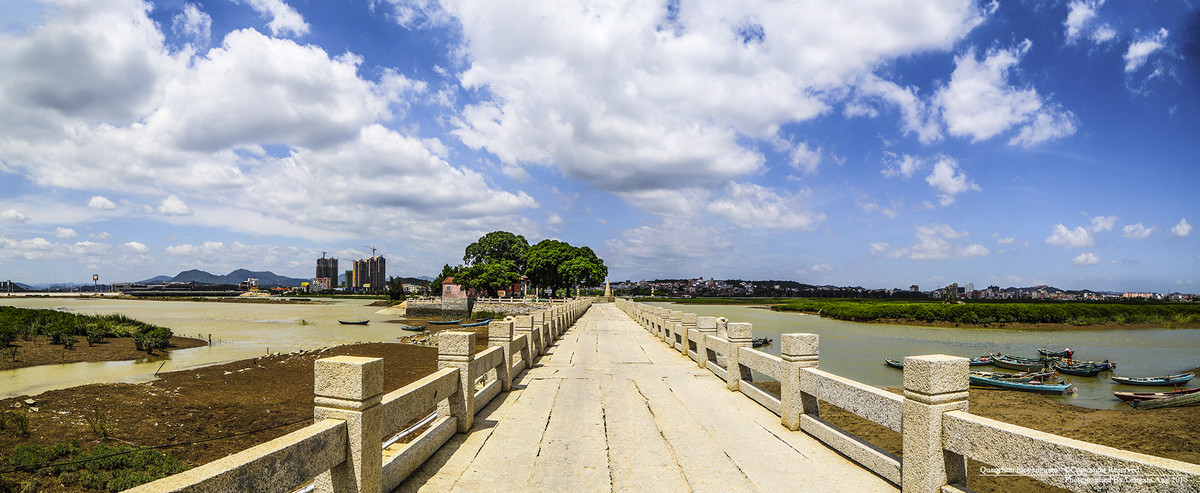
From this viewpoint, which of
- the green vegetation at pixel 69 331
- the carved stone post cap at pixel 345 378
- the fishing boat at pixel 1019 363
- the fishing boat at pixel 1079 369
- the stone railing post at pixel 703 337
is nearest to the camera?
the carved stone post cap at pixel 345 378

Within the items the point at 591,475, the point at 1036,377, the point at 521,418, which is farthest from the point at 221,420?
the point at 1036,377

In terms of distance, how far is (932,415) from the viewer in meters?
4.12

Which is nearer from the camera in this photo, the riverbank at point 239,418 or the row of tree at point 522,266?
the riverbank at point 239,418

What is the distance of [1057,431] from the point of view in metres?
13.7

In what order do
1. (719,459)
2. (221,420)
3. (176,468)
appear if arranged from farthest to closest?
(221,420) < (176,468) < (719,459)

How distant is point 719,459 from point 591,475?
138 centimetres

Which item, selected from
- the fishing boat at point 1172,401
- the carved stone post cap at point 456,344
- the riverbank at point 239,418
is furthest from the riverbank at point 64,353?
the fishing boat at point 1172,401

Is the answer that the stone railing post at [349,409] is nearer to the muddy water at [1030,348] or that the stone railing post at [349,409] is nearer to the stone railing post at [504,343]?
the stone railing post at [504,343]

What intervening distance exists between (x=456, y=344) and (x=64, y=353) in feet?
92.3

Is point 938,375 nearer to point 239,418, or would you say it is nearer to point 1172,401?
point 239,418

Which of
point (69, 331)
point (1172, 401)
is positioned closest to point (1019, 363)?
point (1172, 401)

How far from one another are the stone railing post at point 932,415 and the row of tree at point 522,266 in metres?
64.7

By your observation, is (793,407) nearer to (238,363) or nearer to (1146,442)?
(1146,442)

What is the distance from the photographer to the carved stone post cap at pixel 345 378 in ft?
12.0
